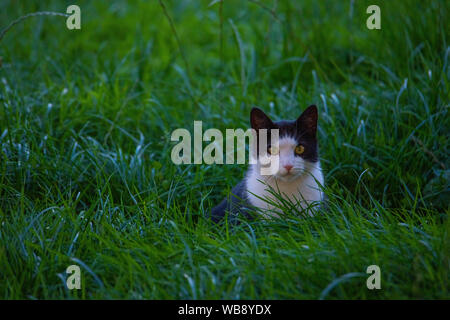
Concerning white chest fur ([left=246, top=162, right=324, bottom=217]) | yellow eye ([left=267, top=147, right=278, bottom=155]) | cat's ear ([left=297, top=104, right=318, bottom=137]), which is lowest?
white chest fur ([left=246, top=162, right=324, bottom=217])

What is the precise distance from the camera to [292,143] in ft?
9.08

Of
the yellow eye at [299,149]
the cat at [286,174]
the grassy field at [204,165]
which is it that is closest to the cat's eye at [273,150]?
the cat at [286,174]

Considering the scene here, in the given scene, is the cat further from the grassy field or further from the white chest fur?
the grassy field

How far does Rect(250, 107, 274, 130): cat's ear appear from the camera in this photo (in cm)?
280

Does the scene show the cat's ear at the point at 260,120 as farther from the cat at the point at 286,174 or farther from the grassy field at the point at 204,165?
the grassy field at the point at 204,165

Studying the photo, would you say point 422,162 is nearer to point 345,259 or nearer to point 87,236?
point 345,259

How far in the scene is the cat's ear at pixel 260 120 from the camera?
9.19ft

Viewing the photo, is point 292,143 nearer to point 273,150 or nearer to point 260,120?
point 273,150

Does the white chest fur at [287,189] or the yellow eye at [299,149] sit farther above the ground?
the yellow eye at [299,149]

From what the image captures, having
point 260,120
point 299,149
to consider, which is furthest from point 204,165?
point 299,149

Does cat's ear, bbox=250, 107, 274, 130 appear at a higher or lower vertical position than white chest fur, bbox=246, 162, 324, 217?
higher

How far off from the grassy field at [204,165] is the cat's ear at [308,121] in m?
0.37

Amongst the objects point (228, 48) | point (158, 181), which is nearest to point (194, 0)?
point (228, 48)

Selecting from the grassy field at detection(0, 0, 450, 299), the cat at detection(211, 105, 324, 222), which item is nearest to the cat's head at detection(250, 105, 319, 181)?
the cat at detection(211, 105, 324, 222)
